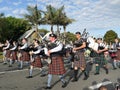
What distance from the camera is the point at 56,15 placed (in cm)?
5544

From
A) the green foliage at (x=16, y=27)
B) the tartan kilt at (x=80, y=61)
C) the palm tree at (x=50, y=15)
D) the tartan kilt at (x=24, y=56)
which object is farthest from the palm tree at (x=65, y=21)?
the tartan kilt at (x=80, y=61)

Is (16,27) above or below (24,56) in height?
above

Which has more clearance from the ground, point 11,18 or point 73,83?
point 11,18

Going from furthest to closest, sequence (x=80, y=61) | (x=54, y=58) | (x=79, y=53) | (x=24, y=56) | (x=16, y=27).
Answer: (x=16, y=27) < (x=24, y=56) < (x=79, y=53) < (x=80, y=61) < (x=54, y=58)

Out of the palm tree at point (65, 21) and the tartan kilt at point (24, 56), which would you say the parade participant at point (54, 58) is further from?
the palm tree at point (65, 21)

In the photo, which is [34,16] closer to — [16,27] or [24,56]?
[16,27]

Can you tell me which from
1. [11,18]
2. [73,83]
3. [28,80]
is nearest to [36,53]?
[28,80]

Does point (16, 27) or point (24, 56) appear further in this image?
point (16, 27)

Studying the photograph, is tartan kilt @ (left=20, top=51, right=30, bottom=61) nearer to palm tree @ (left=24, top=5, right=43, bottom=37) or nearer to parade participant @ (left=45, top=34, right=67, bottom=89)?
parade participant @ (left=45, top=34, right=67, bottom=89)

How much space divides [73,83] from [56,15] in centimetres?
4453

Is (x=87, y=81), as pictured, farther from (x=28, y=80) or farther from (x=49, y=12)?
(x=49, y=12)

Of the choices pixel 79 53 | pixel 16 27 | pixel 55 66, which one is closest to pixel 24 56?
pixel 79 53

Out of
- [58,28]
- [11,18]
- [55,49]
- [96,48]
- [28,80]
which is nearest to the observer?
[55,49]

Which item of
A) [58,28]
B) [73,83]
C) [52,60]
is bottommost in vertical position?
[73,83]
